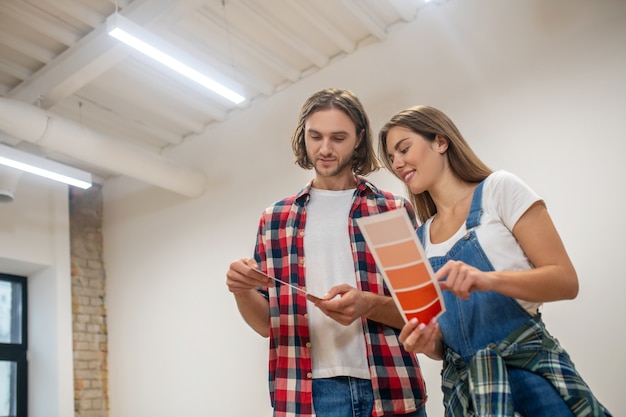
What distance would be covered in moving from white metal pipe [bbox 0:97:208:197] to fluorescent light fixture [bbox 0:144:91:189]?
0.15 m

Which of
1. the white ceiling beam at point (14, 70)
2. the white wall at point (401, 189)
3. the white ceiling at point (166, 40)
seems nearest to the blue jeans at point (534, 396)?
the white wall at point (401, 189)

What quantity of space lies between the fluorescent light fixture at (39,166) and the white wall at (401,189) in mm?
Result: 995

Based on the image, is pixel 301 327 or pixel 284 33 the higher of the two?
pixel 284 33

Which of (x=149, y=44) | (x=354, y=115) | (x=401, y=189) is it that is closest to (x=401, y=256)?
(x=354, y=115)

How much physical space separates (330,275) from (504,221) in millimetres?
636

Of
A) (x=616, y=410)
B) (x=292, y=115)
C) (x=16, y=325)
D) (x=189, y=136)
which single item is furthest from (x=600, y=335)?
(x=16, y=325)

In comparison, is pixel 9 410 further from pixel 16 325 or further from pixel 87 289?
pixel 87 289

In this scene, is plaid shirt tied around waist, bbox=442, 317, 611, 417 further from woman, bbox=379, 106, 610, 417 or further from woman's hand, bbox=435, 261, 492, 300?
woman's hand, bbox=435, 261, 492, 300

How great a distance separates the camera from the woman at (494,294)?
4.23 ft

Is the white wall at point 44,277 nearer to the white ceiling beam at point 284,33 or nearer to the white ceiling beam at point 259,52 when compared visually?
the white ceiling beam at point 259,52

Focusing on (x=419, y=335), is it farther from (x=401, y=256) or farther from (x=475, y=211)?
(x=475, y=211)

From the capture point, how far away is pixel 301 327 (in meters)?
1.86

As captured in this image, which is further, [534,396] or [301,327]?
[301,327]

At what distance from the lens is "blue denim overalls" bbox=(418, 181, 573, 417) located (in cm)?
130
